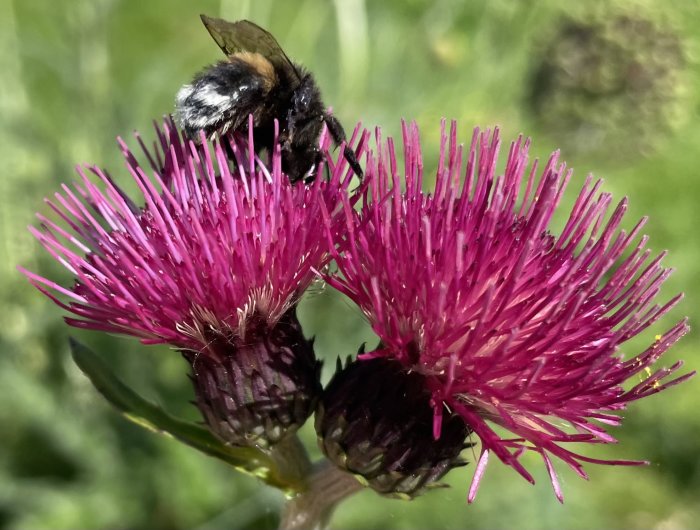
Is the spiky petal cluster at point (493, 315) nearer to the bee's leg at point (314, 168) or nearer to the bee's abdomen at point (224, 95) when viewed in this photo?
the bee's leg at point (314, 168)

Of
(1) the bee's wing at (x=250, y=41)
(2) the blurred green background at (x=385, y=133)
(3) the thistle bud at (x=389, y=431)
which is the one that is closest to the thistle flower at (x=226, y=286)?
(3) the thistle bud at (x=389, y=431)

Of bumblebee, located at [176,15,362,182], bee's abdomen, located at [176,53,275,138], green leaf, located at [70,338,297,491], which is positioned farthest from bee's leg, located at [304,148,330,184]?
green leaf, located at [70,338,297,491]

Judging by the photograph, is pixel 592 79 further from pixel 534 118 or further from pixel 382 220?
pixel 382 220

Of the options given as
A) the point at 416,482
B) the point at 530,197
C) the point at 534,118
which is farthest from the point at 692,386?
the point at 416,482

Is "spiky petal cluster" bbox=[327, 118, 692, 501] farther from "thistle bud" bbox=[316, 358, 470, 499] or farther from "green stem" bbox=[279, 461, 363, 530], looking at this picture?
"green stem" bbox=[279, 461, 363, 530]

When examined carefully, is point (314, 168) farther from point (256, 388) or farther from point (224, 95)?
point (256, 388)

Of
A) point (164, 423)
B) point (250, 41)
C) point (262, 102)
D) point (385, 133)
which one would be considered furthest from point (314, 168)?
point (385, 133)

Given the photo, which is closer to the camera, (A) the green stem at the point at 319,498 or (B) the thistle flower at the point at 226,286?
(B) the thistle flower at the point at 226,286

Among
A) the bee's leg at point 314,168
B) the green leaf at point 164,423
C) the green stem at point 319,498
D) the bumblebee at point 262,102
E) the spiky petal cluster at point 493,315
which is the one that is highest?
the bumblebee at point 262,102
